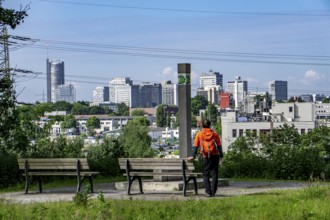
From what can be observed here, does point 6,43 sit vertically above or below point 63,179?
above

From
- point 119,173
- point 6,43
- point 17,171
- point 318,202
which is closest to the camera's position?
point 318,202

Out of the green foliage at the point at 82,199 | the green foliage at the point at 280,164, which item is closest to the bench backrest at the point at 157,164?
the green foliage at the point at 82,199

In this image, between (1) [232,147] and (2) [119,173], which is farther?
(1) [232,147]

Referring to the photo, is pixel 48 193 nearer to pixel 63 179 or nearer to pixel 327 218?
pixel 63 179

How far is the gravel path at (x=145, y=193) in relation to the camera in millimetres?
16250

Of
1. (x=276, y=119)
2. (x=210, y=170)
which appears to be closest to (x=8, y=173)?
(x=210, y=170)

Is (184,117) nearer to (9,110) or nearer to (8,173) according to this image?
(8,173)

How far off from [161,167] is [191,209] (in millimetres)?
4432

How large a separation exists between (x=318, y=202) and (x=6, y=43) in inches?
975

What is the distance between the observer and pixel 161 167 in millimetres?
16859

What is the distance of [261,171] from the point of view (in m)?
23.0

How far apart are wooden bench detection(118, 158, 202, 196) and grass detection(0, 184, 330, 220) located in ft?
7.31

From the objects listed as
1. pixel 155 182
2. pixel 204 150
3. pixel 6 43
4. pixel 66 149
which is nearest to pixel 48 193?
pixel 155 182

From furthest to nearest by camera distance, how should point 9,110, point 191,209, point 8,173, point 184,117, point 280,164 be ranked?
point 9,110 < point 280,164 < point 8,173 < point 184,117 < point 191,209
